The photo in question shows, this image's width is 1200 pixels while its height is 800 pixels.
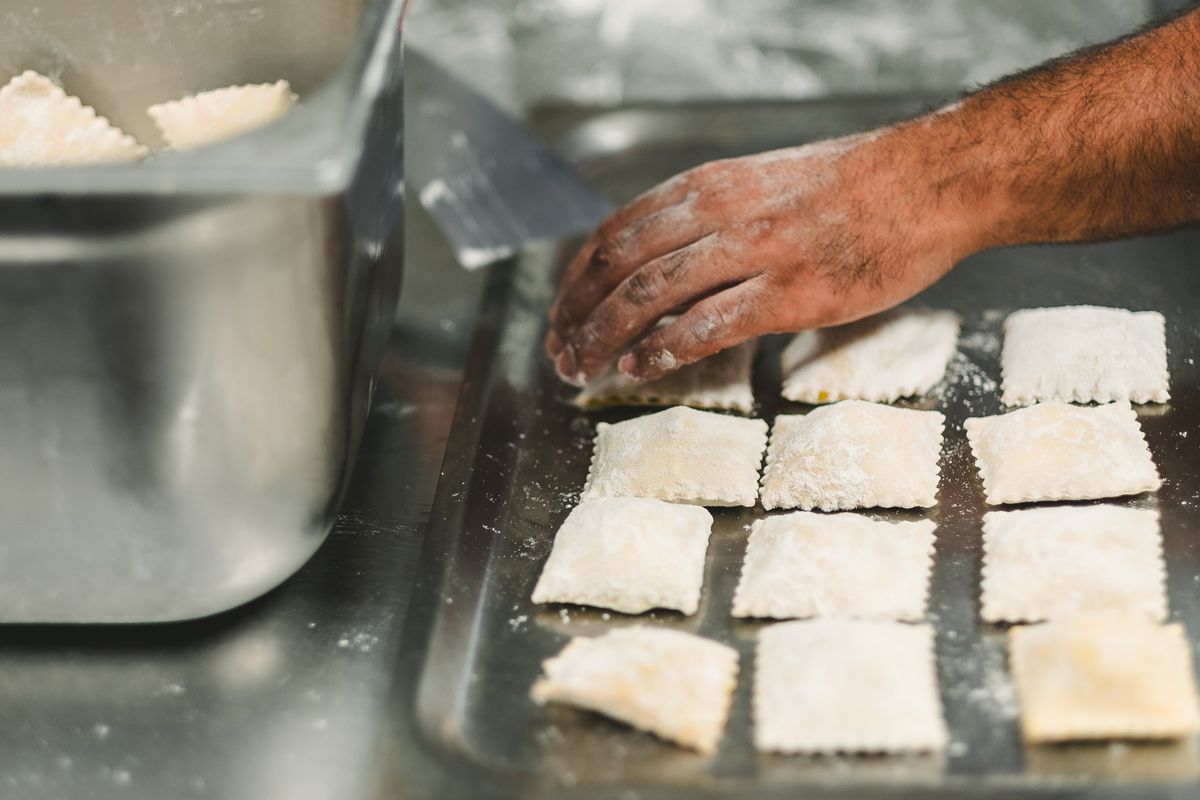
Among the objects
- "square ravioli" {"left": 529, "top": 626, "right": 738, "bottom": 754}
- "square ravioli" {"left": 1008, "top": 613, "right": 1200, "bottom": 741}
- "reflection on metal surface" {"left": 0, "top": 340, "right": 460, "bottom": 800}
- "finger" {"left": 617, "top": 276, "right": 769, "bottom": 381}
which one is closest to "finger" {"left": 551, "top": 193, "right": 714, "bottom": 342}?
"finger" {"left": 617, "top": 276, "right": 769, "bottom": 381}

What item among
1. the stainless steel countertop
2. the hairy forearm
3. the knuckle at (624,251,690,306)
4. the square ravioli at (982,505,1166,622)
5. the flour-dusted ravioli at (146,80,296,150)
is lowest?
the stainless steel countertop

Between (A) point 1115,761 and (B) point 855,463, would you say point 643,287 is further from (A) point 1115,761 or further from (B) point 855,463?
(A) point 1115,761

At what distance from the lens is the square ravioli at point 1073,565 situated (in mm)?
1138

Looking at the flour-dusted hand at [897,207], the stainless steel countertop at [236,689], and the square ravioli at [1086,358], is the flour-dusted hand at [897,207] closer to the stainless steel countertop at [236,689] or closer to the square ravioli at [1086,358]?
the square ravioli at [1086,358]

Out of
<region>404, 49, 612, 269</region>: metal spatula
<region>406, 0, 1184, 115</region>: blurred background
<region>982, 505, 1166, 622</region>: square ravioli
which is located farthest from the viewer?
<region>406, 0, 1184, 115</region>: blurred background

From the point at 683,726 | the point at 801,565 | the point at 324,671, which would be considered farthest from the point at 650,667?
the point at 324,671

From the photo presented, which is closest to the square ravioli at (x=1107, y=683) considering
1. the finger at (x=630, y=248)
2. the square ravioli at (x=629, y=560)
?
the square ravioli at (x=629, y=560)

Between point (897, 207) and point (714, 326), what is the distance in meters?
0.31

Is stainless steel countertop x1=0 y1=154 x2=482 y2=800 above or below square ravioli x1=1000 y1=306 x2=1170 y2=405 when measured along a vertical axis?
below

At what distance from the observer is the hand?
1.45 m

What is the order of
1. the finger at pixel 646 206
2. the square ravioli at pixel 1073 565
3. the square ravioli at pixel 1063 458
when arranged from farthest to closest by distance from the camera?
the finger at pixel 646 206, the square ravioli at pixel 1063 458, the square ravioli at pixel 1073 565

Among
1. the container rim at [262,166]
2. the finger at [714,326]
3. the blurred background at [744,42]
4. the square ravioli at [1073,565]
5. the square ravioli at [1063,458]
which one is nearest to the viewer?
the container rim at [262,166]

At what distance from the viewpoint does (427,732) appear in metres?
1.07

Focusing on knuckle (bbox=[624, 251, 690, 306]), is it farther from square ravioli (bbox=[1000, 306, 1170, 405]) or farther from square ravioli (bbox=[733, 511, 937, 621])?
square ravioli (bbox=[1000, 306, 1170, 405])
